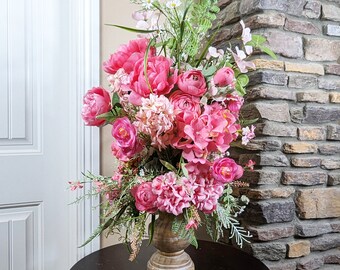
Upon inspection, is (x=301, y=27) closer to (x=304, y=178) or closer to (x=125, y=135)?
(x=304, y=178)

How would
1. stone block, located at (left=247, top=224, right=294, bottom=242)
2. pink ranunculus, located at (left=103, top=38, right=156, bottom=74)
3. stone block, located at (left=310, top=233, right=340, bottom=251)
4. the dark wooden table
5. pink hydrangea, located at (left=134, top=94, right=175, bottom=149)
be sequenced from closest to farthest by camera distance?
pink hydrangea, located at (left=134, top=94, right=175, bottom=149)
pink ranunculus, located at (left=103, top=38, right=156, bottom=74)
the dark wooden table
stone block, located at (left=247, top=224, right=294, bottom=242)
stone block, located at (left=310, top=233, right=340, bottom=251)

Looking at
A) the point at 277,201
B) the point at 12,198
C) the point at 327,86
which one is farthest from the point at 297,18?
the point at 12,198

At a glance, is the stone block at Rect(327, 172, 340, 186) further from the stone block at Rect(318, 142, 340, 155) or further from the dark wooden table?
the dark wooden table

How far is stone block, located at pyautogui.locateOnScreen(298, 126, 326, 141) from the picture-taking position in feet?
4.67

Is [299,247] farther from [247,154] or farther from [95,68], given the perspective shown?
[95,68]

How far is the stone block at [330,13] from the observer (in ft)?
4.85

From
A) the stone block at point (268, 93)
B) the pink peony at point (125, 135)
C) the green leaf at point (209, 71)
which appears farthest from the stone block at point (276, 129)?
the pink peony at point (125, 135)

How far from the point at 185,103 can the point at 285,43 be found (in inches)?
32.8

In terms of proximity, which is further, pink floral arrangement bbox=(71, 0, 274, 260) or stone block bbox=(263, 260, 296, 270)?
stone block bbox=(263, 260, 296, 270)

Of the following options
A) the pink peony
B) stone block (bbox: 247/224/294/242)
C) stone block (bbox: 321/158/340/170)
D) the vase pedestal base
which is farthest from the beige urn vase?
stone block (bbox: 321/158/340/170)

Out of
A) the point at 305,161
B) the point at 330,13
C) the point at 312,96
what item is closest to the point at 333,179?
the point at 305,161

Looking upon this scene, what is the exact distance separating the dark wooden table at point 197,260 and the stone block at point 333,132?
0.67 m

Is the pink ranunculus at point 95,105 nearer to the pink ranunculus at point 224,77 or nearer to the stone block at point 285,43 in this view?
the pink ranunculus at point 224,77

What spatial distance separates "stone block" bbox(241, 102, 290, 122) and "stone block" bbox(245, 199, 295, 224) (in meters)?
0.34
